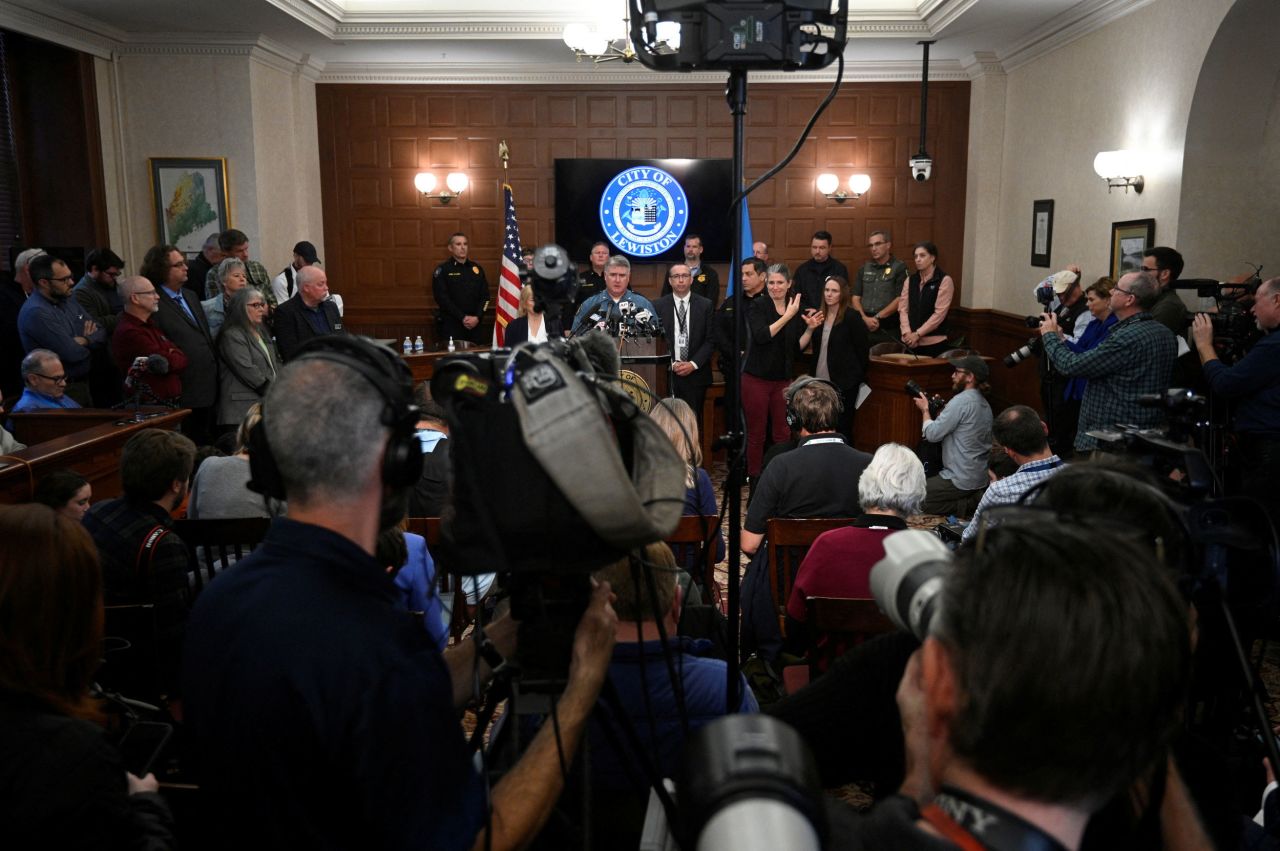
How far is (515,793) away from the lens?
46.7 inches

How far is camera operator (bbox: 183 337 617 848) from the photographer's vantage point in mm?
1039

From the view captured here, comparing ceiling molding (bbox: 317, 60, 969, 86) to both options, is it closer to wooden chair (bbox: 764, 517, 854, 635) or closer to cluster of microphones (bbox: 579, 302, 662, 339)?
cluster of microphones (bbox: 579, 302, 662, 339)

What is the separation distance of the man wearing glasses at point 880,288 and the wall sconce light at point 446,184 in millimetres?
3848

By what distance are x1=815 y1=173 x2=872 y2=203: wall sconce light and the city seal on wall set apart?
1.32 metres

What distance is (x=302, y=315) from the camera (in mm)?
5934

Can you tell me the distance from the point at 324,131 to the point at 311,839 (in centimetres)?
926

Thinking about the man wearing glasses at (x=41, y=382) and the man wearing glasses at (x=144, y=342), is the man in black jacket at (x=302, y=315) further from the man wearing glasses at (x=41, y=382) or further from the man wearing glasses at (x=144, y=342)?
the man wearing glasses at (x=41, y=382)

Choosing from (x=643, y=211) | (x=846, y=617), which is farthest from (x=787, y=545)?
(x=643, y=211)

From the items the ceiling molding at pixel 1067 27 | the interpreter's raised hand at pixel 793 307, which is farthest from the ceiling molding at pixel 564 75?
the interpreter's raised hand at pixel 793 307

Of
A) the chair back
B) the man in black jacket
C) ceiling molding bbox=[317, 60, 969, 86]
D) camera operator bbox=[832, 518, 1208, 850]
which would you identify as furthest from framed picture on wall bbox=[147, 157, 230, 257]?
camera operator bbox=[832, 518, 1208, 850]

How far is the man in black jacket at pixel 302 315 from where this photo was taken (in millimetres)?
5844

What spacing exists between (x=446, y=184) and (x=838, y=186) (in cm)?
378

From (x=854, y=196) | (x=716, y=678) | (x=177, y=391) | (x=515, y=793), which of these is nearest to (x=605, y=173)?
(x=854, y=196)

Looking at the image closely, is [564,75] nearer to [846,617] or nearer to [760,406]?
[760,406]
